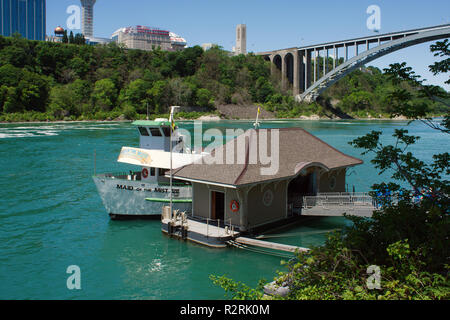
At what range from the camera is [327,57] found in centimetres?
9656

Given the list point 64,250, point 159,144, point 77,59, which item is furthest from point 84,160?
point 77,59

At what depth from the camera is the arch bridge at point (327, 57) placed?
71.2 metres

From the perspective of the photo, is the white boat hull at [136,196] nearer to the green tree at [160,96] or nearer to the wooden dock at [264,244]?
the wooden dock at [264,244]

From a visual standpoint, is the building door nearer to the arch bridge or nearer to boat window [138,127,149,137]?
boat window [138,127,149,137]

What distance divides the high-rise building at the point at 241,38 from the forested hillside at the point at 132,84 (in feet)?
124

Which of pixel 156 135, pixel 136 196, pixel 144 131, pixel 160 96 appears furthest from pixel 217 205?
pixel 160 96

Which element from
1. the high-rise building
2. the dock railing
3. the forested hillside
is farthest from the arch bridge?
the dock railing

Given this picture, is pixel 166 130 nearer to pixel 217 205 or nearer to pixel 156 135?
pixel 156 135

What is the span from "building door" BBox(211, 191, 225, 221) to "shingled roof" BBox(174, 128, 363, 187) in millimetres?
1057

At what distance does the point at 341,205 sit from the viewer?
15984 mm

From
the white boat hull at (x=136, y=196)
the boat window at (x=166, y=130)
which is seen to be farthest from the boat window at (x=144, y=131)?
the white boat hull at (x=136, y=196)

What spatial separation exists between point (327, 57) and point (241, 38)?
74.4 meters
